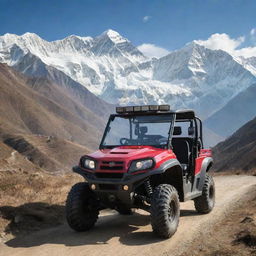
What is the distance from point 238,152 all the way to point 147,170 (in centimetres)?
9522

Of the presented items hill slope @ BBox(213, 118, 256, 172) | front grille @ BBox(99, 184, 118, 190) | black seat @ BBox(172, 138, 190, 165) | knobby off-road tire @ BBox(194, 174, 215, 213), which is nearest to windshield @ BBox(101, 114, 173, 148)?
black seat @ BBox(172, 138, 190, 165)

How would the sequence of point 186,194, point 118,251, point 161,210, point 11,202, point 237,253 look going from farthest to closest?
point 11,202
point 186,194
point 161,210
point 118,251
point 237,253

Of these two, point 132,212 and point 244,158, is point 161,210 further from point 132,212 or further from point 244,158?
point 244,158

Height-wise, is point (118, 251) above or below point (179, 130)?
below

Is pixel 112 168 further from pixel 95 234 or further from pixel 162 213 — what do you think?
pixel 95 234

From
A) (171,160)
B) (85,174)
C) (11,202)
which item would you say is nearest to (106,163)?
(85,174)

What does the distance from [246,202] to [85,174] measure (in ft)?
19.6

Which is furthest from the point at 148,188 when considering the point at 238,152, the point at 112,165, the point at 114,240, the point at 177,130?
the point at 238,152

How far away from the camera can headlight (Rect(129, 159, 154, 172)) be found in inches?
316

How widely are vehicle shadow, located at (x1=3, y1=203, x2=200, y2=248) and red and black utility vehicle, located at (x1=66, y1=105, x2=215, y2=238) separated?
33cm

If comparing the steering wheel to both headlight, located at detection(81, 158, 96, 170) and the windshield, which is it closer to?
the windshield

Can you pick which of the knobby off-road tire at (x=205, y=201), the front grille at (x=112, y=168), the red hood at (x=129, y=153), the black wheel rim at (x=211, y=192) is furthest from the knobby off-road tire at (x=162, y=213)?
the black wheel rim at (x=211, y=192)

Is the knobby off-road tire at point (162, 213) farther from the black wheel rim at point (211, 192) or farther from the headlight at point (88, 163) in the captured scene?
the black wheel rim at point (211, 192)

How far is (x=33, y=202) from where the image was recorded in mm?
11445
